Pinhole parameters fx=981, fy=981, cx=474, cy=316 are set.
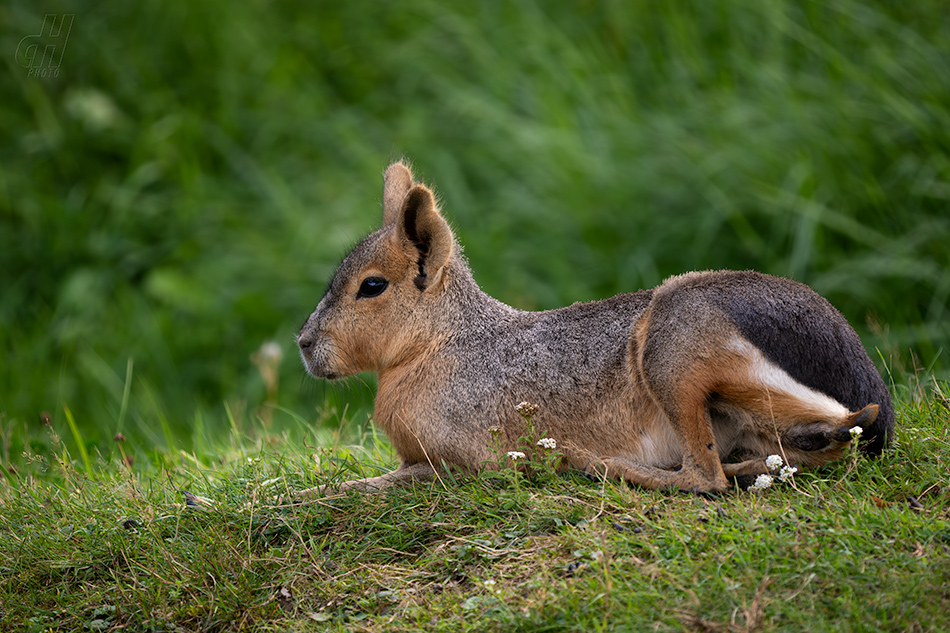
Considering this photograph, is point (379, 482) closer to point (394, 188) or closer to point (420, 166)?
point (394, 188)

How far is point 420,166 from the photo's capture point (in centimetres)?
757

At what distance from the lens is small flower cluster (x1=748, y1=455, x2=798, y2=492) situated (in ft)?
10.7

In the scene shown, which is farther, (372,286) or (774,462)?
(372,286)

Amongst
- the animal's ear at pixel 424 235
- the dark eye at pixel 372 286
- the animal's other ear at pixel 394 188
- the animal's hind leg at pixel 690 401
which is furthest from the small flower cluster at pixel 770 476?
the animal's other ear at pixel 394 188

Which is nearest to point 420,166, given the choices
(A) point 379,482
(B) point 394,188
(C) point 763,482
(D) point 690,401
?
(B) point 394,188

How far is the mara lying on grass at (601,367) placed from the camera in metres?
3.31

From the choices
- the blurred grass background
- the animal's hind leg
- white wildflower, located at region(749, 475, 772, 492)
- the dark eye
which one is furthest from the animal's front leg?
the blurred grass background

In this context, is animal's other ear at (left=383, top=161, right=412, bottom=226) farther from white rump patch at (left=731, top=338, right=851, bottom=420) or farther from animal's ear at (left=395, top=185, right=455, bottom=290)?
white rump patch at (left=731, top=338, right=851, bottom=420)

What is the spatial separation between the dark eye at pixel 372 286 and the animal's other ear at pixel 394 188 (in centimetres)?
47

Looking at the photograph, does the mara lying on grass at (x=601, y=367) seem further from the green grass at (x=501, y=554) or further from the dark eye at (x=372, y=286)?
the green grass at (x=501, y=554)

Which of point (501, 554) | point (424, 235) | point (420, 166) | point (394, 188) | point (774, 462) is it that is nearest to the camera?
point (501, 554)

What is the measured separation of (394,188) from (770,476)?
2159 mm

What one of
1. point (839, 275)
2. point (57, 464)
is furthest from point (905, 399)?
point (57, 464)

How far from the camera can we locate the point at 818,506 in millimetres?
3148
